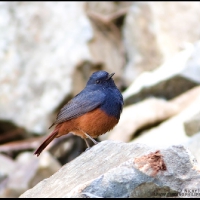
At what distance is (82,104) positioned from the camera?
22.0 feet

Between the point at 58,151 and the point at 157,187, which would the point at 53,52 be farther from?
the point at 157,187

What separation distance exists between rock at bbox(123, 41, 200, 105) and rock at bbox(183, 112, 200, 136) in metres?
1.83

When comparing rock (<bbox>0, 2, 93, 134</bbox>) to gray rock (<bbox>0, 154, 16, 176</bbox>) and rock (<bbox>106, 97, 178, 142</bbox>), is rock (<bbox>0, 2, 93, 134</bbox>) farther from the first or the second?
rock (<bbox>106, 97, 178, 142</bbox>)

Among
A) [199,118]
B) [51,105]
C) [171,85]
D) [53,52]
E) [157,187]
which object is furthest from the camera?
[53,52]

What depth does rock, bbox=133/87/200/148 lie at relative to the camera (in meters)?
7.62

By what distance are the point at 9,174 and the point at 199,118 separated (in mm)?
3140

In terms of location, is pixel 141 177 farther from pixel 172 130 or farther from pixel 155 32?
pixel 155 32

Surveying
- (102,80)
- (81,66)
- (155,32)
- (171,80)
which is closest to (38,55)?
(81,66)

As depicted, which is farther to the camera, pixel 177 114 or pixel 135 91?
pixel 135 91

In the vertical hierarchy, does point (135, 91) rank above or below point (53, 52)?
below

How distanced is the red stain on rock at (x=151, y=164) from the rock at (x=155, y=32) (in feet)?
21.1

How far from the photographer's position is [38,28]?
35.9ft

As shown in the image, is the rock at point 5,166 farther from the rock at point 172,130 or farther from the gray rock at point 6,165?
the rock at point 172,130

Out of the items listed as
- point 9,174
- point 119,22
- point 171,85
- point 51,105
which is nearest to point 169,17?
point 119,22
